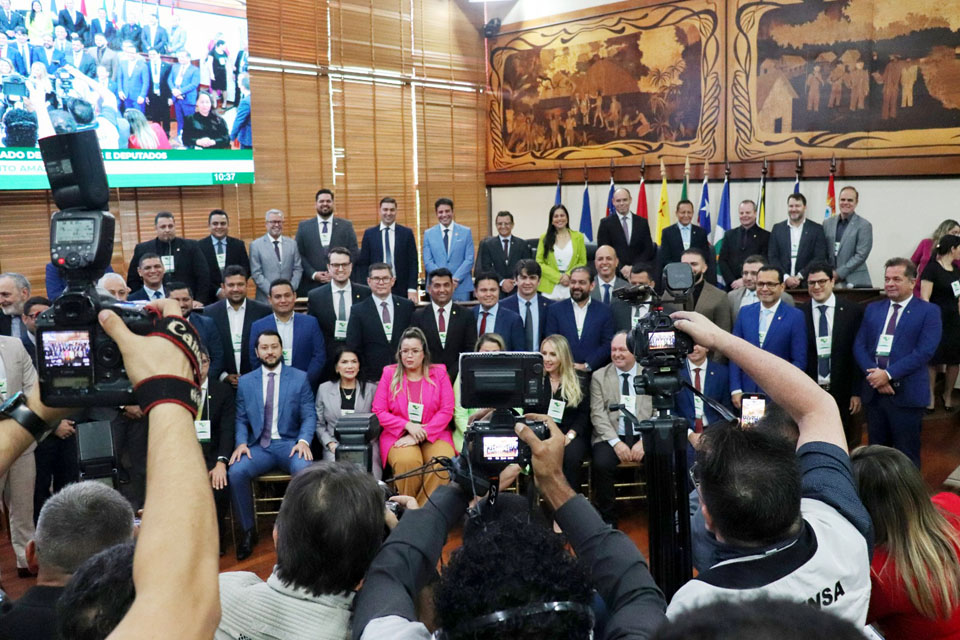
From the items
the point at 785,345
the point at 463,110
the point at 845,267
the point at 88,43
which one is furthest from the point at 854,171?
the point at 88,43

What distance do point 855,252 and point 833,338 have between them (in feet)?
8.76

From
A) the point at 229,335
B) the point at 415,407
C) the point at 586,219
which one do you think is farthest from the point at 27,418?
the point at 586,219

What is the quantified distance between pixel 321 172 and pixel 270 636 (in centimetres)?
869

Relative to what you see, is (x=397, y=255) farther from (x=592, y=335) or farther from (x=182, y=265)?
(x=592, y=335)

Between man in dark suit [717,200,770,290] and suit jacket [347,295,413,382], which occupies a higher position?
man in dark suit [717,200,770,290]

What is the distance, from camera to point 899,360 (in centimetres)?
520

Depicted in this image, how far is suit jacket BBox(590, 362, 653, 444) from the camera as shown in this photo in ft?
17.4

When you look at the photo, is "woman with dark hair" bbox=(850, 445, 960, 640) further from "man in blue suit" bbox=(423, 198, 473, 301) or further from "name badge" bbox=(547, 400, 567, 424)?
"man in blue suit" bbox=(423, 198, 473, 301)

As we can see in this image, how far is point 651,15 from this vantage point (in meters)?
10.0

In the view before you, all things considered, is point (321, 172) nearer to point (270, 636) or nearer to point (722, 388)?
point (722, 388)

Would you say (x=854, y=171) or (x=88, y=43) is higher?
(x=88, y=43)

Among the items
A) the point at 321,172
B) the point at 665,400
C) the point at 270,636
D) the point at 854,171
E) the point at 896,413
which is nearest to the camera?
the point at 270,636

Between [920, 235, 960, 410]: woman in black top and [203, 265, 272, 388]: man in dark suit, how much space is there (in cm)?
543

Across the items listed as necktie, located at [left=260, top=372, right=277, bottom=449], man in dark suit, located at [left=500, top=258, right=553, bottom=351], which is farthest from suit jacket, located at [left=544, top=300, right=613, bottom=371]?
necktie, located at [left=260, top=372, right=277, bottom=449]
